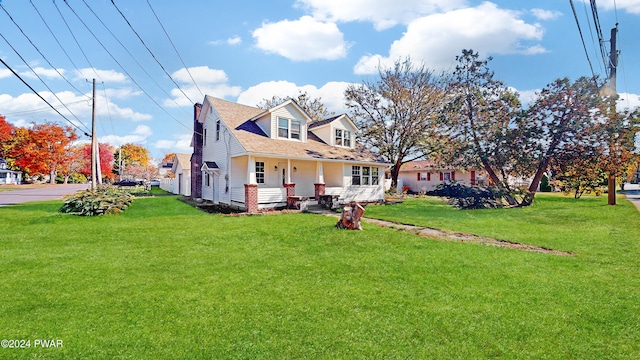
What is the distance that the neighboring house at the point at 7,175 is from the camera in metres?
54.6

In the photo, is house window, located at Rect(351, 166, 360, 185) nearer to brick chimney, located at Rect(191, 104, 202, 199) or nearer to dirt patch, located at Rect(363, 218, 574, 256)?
dirt patch, located at Rect(363, 218, 574, 256)

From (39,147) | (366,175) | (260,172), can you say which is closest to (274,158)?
(260,172)

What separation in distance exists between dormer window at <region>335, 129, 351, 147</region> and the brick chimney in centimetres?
966

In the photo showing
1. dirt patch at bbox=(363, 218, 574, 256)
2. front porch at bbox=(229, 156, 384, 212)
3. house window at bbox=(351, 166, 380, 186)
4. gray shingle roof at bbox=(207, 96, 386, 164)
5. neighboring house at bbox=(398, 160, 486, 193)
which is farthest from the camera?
neighboring house at bbox=(398, 160, 486, 193)

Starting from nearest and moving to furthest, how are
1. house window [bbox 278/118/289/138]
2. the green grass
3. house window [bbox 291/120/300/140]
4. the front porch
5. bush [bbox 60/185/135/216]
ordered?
the green grass → bush [bbox 60/185/135/216] → the front porch → house window [bbox 278/118/289/138] → house window [bbox 291/120/300/140]

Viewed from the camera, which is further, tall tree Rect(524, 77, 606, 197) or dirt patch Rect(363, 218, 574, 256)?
tall tree Rect(524, 77, 606, 197)

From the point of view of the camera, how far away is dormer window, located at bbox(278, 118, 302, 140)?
17.5 m

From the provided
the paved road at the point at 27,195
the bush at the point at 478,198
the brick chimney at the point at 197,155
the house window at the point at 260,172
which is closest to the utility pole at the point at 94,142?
the paved road at the point at 27,195

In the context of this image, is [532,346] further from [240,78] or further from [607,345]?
[240,78]

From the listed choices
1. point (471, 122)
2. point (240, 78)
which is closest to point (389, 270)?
point (240, 78)

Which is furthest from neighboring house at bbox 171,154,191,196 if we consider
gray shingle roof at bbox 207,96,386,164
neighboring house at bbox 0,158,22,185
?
neighboring house at bbox 0,158,22,185

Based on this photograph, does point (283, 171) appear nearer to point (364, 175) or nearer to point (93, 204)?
point (364, 175)

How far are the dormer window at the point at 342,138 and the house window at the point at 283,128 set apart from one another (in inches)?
176

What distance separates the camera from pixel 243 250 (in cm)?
721
